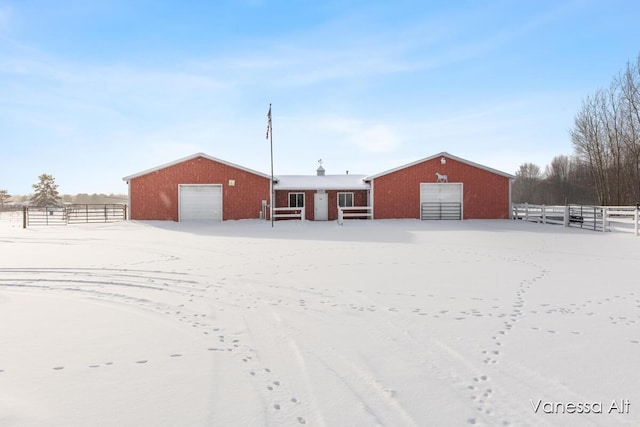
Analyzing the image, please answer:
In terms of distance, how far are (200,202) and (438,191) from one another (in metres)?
15.1

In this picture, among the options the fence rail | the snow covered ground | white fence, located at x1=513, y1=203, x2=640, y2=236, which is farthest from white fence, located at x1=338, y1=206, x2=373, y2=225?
the snow covered ground

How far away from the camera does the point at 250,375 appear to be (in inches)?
135

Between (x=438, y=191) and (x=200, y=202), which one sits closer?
(x=200, y=202)

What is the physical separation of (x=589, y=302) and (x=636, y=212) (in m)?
14.5

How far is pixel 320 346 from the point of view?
4.11 metres

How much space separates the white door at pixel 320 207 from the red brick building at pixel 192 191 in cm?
443

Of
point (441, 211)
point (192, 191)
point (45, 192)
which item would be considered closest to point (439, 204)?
point (441, 211)

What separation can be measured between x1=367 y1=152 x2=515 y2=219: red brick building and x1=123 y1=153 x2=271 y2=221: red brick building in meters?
8.34

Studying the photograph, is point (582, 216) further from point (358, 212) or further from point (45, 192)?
point (45, 192)

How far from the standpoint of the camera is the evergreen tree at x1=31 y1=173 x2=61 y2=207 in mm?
66500

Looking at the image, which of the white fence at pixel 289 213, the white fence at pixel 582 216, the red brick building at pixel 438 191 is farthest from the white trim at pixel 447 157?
the white fence at pixel 289 213

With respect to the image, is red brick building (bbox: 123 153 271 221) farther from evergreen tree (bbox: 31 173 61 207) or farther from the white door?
evergreen tree (bbox: 31 173 61 207)

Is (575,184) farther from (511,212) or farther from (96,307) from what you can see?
(96,307)

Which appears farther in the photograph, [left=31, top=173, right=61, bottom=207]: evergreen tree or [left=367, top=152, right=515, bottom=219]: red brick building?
[left=31, top=173, right=61, bottom=207]: evergreen tree
